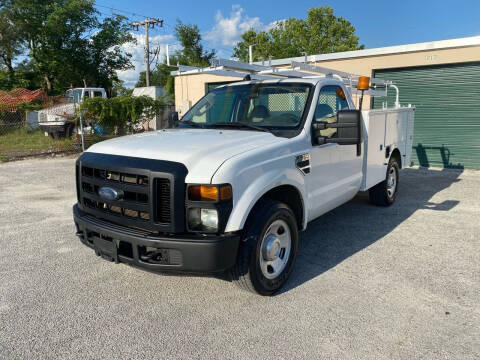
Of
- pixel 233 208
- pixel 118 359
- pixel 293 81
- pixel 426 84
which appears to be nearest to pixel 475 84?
pixel 426 84

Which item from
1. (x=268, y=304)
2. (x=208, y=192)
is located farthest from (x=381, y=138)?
(x=208, y=192)

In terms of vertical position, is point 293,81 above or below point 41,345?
above

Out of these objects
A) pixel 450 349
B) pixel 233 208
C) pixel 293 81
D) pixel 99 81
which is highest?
pixel 99 81

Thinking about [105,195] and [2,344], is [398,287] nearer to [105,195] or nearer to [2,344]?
[105,195]

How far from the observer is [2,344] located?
2.87m

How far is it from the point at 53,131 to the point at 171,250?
49.1ft

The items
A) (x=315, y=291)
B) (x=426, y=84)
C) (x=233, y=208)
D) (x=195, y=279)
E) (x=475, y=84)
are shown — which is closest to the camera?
(x=233, y=208)

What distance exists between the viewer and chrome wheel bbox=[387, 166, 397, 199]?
6598 mm

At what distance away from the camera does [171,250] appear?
2.95m

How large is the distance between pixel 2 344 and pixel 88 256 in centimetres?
167

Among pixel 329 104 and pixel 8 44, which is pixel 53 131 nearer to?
pixel 329 104

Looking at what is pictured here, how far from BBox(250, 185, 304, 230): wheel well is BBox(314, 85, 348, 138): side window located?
0.81m

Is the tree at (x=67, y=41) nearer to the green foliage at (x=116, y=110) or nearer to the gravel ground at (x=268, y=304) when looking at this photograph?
the green foliage at (x=116, y=110)

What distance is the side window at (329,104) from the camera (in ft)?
13.9
